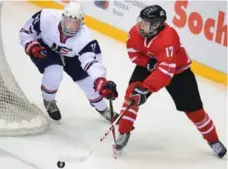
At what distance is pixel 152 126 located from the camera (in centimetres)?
386

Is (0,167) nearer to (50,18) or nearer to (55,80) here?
(55,80)

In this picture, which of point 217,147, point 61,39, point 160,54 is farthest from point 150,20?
point 217,147

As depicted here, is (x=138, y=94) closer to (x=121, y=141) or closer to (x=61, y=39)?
(x=121, y=141)

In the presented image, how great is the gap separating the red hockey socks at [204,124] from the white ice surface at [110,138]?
0.38 feet

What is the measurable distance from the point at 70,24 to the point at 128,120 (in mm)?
570

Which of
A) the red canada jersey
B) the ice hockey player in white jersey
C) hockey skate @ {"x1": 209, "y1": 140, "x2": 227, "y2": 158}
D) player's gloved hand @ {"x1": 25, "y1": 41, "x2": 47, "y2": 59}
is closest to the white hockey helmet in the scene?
the ice hockey player in white jersey

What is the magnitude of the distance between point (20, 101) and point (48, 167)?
0.49 m

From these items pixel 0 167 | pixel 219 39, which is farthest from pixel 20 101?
pixel 219 39

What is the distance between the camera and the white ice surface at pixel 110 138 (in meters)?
3.41

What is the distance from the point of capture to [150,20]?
3143 mm

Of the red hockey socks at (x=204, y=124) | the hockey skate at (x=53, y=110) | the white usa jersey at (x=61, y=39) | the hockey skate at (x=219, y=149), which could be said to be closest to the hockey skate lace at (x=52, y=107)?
the hockey skate at (x=53, y=110)

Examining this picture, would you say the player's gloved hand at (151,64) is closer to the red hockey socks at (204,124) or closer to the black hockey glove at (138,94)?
the black hockey glove at (138,94)

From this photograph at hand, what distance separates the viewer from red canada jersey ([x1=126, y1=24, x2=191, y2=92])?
10.3 feet

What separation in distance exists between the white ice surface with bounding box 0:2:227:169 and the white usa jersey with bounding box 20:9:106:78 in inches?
17.6
